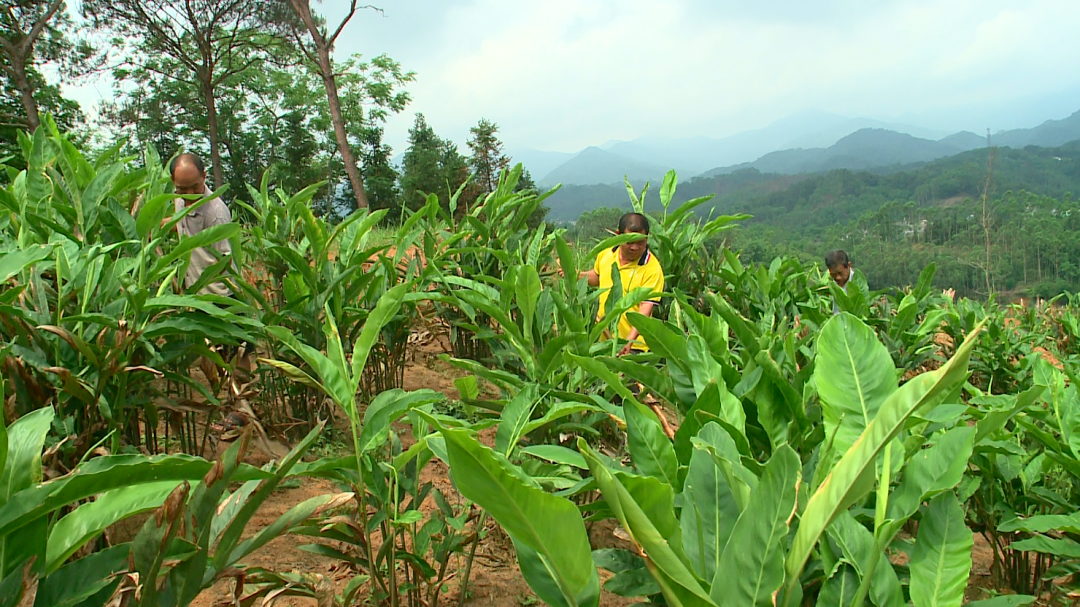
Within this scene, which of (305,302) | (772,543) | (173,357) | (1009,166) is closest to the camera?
(772,543)

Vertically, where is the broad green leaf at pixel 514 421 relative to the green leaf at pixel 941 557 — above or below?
above

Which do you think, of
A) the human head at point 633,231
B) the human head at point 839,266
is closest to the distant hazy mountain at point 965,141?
the human head at point 839,266

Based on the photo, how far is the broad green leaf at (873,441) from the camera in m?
0.60

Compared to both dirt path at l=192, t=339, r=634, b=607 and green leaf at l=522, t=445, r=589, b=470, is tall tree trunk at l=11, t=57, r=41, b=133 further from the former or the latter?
green leaf at l=522, t=445, r=589, b=470

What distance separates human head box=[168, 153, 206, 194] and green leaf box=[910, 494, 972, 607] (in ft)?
10.6

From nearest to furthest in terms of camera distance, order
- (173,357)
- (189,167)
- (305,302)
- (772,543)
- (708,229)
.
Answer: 1. (772,543)
2. (173,357)
3. (305,302)
4. (189,167)
5. (708,229)

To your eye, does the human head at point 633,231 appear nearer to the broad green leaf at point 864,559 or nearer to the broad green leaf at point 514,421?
the broad green leaf at point 514,421

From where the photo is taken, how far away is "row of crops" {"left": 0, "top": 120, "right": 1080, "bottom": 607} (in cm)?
74

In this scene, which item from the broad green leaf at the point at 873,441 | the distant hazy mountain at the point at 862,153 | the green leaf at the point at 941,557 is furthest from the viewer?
the distant hazy mountain at the point at 862,153

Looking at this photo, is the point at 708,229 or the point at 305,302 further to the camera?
the point at 708,229

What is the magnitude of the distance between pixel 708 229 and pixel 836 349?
2.84 meters

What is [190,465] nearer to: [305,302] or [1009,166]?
[305,302]

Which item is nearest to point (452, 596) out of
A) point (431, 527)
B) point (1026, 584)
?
point (431, 527)

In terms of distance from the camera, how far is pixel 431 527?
1.39 metres
